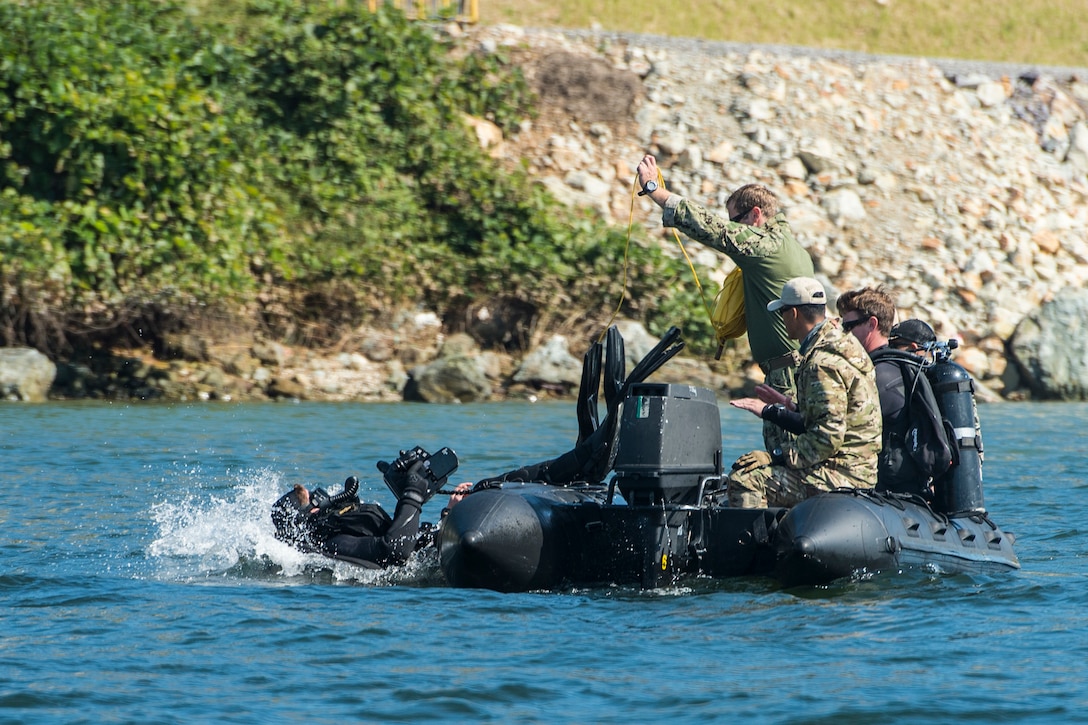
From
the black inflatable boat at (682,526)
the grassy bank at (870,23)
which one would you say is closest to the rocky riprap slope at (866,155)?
the grassy bank at (870,23)

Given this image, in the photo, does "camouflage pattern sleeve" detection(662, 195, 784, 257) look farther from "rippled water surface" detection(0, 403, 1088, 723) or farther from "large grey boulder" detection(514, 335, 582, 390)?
"large grey boulder" detection(514, 335, 582, 390)

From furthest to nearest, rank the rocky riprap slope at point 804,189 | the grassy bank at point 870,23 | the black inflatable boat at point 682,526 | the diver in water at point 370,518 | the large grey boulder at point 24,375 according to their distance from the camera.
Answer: the grassy bank at point 870,23 < the rocky riprap slope at point 804,189 < the large grey boulder at point 24,375 < the diver in water at point 370,518 < the black inflatable boat at point 682,526

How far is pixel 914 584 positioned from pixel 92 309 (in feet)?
47.6

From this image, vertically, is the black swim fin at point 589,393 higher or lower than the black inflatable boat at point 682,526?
higher

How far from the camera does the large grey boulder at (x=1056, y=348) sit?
22.3 m

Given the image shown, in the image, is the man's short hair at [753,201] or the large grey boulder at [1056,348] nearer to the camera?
the man's short hair at [753,201]

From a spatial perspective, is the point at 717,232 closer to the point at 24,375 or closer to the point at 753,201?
the point at 753,201

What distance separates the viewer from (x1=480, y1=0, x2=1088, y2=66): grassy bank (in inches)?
1283

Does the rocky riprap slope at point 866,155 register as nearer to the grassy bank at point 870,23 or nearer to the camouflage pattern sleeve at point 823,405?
the grassy bank at point 870,23

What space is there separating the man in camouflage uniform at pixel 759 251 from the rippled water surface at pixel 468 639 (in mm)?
1330

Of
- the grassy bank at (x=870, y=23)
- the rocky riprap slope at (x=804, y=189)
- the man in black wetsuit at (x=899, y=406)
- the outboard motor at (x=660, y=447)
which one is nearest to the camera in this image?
the outboard motor at (x=660, y=447)

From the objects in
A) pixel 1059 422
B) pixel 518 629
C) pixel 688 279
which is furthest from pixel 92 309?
pixel 518 629

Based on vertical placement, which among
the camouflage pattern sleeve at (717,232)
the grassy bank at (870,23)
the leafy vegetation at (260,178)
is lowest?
the camouflage pattern sleeve at (717,232)

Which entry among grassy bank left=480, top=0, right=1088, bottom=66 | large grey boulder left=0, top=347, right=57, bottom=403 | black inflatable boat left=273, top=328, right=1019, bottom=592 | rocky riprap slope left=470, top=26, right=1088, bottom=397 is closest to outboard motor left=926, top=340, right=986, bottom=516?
black inflatable boat left=273, top=328, right=1019, bottom=592
